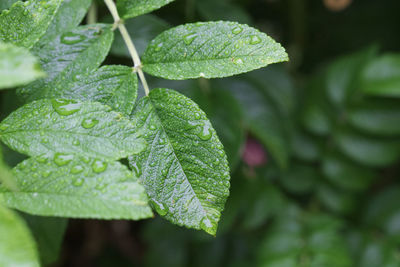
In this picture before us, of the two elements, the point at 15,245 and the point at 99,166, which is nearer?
the point at 15,245

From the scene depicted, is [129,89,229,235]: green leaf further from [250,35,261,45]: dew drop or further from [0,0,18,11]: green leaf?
[0,0,18,11]: green leaf

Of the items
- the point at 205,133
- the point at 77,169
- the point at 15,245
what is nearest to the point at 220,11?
the point at 205,133

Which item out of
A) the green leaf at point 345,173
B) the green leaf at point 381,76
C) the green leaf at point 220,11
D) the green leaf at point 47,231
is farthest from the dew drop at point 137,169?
the green leaf at point 345,173

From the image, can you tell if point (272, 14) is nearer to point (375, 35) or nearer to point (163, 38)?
point (375, 35)

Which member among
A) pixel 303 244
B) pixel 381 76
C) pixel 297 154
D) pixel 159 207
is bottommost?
pixel 303 244

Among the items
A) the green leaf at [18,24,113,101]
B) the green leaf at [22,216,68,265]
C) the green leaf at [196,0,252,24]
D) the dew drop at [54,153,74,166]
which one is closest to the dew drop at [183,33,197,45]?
the green leaf at [18,24,113,101]

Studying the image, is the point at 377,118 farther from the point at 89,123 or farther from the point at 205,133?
the point at 89,123

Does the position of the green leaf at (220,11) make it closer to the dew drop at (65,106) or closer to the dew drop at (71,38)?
the dew drop at (71,38)

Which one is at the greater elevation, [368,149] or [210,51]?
[210,51]
